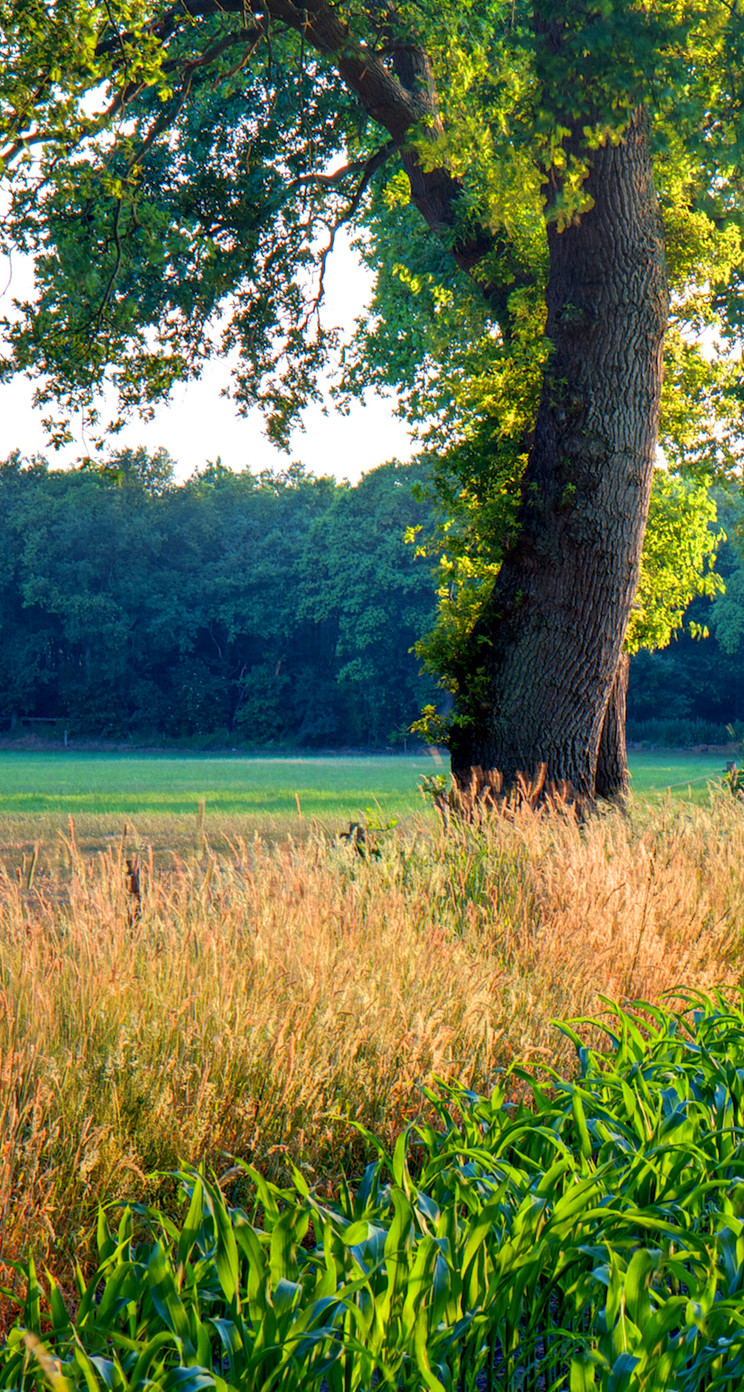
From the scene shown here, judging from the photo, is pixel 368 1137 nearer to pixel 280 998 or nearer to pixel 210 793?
pixel 280 998

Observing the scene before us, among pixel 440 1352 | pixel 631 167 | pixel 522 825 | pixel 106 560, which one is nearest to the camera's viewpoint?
pixel 440 1352

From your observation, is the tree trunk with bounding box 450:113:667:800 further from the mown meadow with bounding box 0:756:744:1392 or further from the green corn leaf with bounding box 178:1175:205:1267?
the green corn leaf with bounding box 178:1175:205:1267

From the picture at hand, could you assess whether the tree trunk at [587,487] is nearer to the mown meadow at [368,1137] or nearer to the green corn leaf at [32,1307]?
the mown meadow at [368,1137]

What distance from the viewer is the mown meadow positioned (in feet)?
6.67

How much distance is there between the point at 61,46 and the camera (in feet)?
26.0

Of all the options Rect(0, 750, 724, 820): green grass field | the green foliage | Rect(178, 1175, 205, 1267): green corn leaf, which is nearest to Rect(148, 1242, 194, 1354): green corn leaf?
the green foliage

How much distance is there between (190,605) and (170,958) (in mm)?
60100

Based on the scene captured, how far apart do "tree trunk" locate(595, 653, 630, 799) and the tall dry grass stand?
453 centimetres

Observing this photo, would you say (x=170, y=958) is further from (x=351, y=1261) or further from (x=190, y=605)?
(x=190, y=605)

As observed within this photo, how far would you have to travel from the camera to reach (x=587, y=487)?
890cm

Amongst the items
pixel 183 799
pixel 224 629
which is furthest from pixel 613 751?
pixel 224 629

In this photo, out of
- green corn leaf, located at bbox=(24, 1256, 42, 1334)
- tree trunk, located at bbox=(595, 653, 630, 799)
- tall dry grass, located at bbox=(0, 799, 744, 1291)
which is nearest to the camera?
green corn leaf, located at bbox=(24, 1256, 42, 1334)

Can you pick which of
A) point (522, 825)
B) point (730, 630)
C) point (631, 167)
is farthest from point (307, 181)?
point (730, 630)

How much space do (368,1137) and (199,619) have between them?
195ft
